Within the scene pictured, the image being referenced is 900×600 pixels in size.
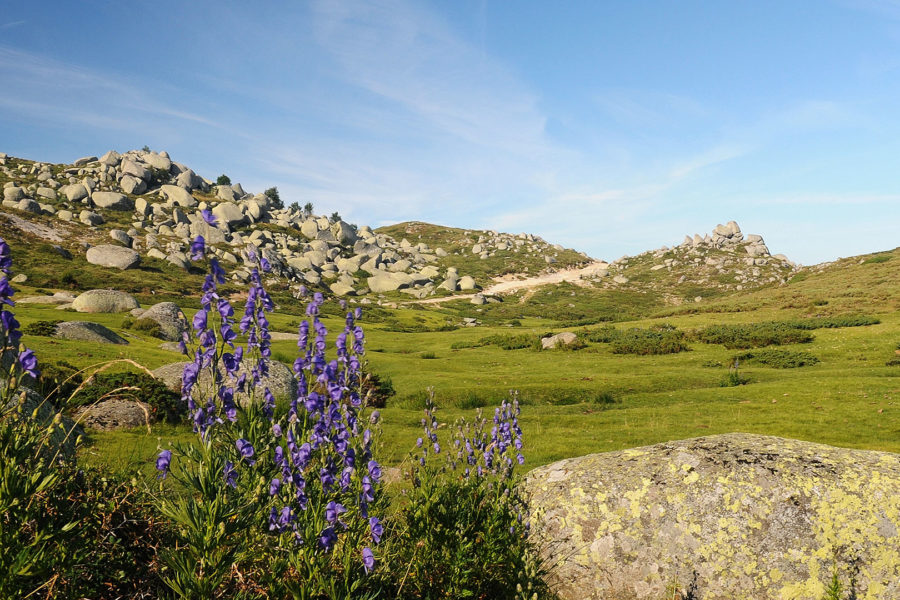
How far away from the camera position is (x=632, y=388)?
29469mm

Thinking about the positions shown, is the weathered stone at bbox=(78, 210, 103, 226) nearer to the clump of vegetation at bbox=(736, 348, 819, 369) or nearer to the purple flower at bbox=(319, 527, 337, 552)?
the clump of vegetation at bbox=(736, 348, 819, 369)

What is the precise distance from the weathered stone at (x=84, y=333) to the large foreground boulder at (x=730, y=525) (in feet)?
118

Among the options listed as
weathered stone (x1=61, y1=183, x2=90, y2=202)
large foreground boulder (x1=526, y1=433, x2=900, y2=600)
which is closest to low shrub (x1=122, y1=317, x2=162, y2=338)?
large foreground boulder (x1=526, y1=433, x2=900, y2=600)

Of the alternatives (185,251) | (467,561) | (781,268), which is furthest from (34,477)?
(781,268)

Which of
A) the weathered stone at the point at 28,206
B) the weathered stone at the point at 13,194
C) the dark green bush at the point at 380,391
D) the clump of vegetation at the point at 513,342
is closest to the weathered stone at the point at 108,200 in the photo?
the weathered stone at the point at 13,194

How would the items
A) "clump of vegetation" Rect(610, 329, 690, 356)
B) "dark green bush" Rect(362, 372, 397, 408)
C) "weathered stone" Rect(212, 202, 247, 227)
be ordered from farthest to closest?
"weathered stone" Rect(212, 202, 247, 227) < "clump of vegetation" Rect(610, 329, 690, 356) < "dark green bush" Rect(362, 372, 397, 408)

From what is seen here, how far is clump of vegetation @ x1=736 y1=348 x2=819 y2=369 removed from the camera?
3409 centimetres

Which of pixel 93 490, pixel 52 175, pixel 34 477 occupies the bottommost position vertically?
pixel 93 490

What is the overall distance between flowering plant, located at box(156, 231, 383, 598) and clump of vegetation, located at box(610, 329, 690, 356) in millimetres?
41043

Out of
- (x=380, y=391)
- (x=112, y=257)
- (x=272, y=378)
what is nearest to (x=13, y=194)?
(x=112, y=257)

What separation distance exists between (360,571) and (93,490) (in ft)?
12.3

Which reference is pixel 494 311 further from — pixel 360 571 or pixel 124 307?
pixel 360 571

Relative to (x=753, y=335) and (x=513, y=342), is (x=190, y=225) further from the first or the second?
(x=753, y=335)

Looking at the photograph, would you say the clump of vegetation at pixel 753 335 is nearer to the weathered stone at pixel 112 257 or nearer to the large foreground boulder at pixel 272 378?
the large foreground boulder at pixel 272 378
